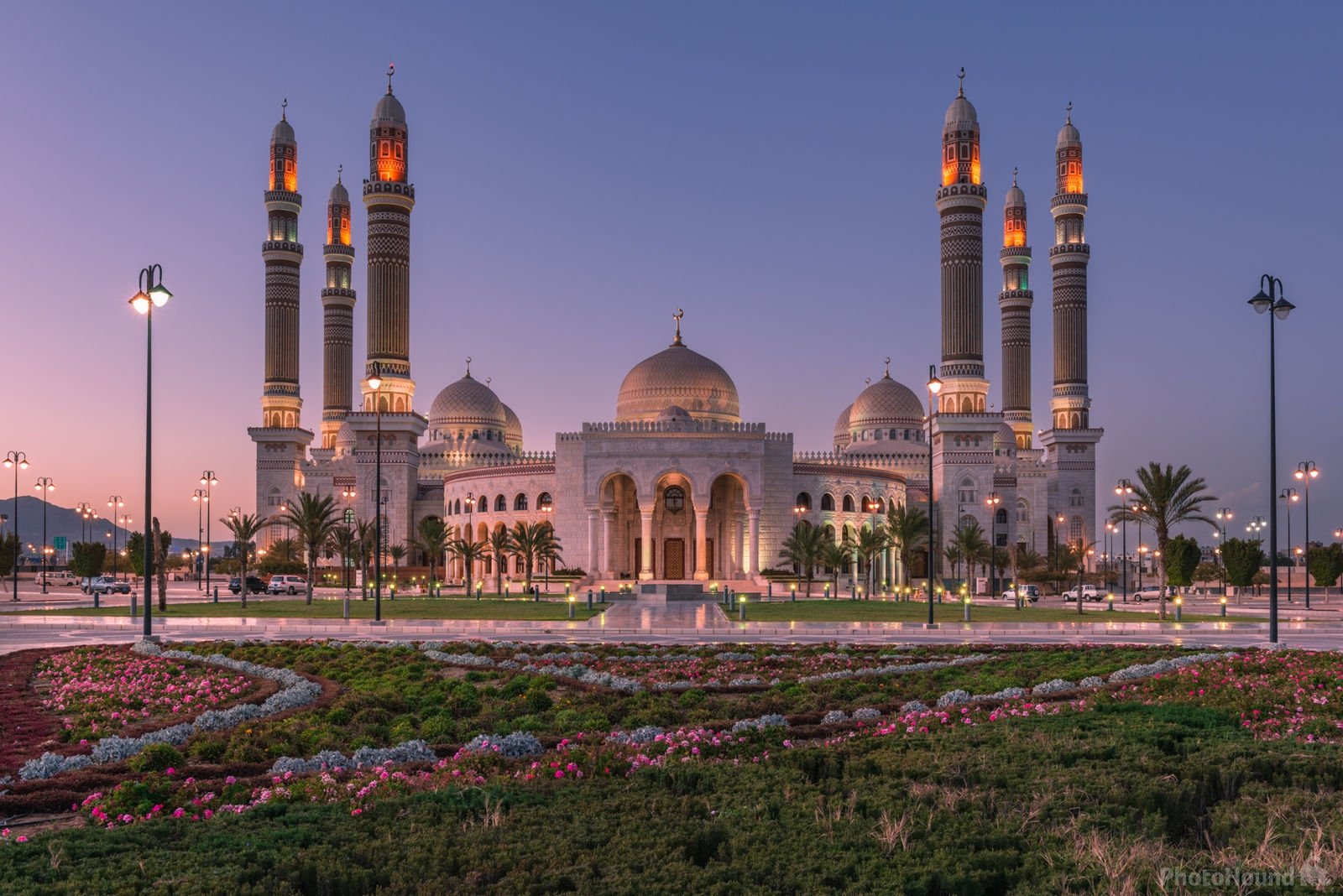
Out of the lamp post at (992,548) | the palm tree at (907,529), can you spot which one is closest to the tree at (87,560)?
the palm tree at (907,529)

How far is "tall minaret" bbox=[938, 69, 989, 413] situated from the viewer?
7356cm

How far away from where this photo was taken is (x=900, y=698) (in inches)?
539

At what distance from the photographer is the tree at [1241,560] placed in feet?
162

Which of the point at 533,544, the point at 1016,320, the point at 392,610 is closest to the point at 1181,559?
the point at 533,544

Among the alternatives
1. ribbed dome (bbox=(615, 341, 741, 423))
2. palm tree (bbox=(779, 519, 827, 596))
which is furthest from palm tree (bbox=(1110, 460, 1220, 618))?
ribbed dome (bbox=(615, 341, 741, 423))

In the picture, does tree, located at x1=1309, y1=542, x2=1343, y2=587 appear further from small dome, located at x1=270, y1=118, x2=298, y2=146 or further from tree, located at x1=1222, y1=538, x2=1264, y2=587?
small dome, located at x1=270, y1=118, x2=298, y2=146

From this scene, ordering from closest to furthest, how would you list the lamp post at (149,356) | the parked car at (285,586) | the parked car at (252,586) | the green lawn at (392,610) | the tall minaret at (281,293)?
the lamp post at (149,356) < the green lawn at (392,610) < the parked car at (252,586) < the parked car at (285,586) < the tall minaret at (281,293)

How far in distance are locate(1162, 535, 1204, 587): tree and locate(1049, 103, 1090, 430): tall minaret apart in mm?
40374

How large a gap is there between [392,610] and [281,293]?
174 feet

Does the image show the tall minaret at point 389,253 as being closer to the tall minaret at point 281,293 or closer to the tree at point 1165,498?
the tall minaret at point 281,293

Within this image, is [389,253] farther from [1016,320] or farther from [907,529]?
[1016,320]

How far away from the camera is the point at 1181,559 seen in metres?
43.7

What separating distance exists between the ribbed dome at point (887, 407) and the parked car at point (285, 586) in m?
46.6

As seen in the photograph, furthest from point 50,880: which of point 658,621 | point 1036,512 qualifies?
point 1036,512
